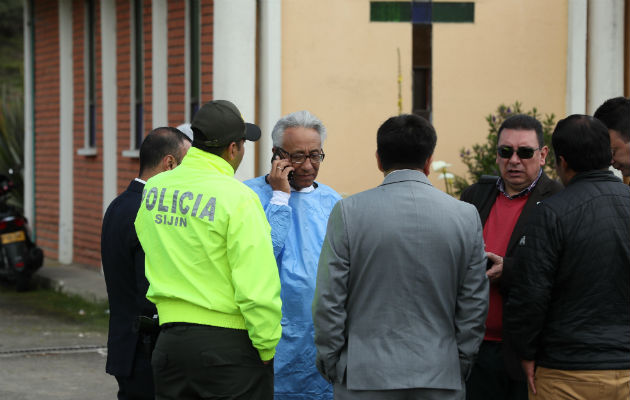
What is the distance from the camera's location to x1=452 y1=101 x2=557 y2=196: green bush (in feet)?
32.3

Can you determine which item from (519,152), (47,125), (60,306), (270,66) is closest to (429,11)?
Result: (270,66)

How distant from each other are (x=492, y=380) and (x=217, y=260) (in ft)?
4.78

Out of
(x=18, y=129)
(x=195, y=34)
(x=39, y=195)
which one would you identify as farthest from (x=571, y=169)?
(x=18, y=129)

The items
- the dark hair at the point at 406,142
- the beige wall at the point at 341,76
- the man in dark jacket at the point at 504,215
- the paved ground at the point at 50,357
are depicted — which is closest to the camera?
the dark hair at the point at 406,142

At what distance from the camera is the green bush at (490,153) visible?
9852mm

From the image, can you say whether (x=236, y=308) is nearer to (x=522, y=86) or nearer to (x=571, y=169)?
(x=571, y=169)

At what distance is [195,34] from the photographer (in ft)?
38.0

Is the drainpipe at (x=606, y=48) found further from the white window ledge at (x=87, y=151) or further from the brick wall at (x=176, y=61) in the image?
the white window ledge at (x=87, y=151)

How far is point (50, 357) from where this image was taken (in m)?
8.99

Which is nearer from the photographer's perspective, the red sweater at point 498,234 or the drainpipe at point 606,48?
the red sweater at point 498,234

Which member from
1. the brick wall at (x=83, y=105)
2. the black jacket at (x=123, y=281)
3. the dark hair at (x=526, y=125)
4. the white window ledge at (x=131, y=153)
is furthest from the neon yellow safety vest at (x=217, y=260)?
the white window ledge at (x=131, y=153)

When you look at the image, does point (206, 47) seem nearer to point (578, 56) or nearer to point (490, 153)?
point (490, 153)

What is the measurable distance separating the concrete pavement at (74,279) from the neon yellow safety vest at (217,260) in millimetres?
7960

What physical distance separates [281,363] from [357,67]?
6.22 metres
